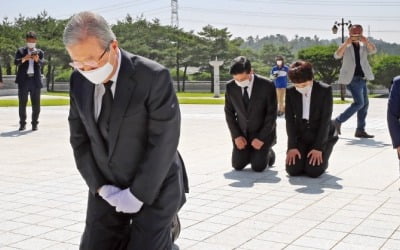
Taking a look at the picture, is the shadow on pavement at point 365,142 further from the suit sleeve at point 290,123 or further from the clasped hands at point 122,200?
the clasped hands at point 122,200

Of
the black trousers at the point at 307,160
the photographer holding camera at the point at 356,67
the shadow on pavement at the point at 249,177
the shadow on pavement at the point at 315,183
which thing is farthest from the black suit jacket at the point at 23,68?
the shadow on pavement at the point at 315,183

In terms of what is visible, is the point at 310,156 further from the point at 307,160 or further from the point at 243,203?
the point at 243,203

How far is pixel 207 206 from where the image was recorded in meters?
5.30

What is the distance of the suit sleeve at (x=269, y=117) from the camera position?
23.2 ft

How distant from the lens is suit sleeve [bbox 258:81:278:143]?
7078mm

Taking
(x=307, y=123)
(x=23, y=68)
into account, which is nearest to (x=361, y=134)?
(x=307, y=123)

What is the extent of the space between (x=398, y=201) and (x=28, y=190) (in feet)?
12.2

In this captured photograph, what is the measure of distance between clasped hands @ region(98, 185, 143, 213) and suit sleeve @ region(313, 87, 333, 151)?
4.07m

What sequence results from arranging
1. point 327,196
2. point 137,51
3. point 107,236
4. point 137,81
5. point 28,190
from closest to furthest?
point 137,81 → point 107,236 → point 327,196 → point 28,190 → point 137,51

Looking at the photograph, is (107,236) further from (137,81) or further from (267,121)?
(267,121)

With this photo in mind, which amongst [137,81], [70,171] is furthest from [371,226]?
[70,171]

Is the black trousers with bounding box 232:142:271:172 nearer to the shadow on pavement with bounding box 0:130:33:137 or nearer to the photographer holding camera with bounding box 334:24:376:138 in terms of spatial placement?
the photographer holding camera with bounding box 334:24:376:138

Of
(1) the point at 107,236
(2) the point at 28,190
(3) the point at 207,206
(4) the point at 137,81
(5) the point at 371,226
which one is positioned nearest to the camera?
(4) the point at 137,81

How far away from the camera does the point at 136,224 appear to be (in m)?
3.00
